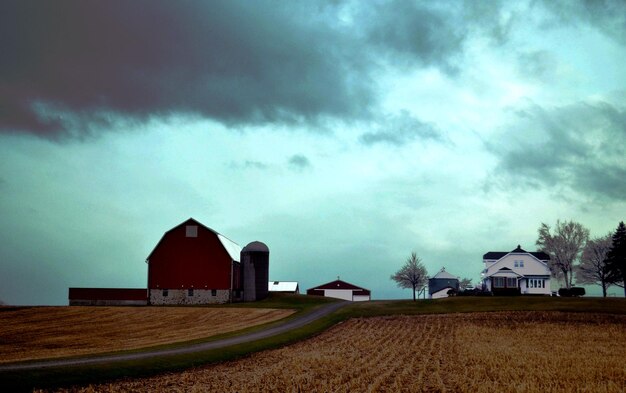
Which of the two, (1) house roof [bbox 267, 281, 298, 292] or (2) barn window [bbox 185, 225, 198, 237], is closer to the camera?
(2) barn window [bbox 185, 225, 198, 237]

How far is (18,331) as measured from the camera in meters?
56.0

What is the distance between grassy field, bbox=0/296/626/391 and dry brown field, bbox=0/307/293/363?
5.85m

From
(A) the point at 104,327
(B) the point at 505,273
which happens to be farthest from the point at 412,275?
(A) the point at 104,327

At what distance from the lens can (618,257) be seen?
93.1 metres

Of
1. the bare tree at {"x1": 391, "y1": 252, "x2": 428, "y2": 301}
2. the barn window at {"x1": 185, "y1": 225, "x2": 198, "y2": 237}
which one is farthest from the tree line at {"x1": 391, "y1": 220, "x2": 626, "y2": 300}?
the barn window at {"x1": 185, "y1": 225, "x2": 198, "y2": 237}

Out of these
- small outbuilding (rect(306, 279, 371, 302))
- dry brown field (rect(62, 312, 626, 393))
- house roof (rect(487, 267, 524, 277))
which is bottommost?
dry brown field (rect(62, 312, 626, 393))

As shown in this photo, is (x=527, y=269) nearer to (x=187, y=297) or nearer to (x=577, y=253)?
(x=577, y=253)

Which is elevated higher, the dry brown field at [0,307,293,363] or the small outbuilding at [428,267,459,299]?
the small outbuilding at [428,267,459,299]

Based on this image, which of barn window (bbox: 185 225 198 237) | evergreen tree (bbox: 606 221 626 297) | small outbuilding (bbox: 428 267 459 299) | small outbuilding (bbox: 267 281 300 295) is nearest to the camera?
barn window (bbox: 185 225 198 237)

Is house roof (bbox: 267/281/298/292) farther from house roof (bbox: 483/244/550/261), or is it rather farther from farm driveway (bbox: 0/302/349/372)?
farm driveway (bbox: 0/302/349/372)

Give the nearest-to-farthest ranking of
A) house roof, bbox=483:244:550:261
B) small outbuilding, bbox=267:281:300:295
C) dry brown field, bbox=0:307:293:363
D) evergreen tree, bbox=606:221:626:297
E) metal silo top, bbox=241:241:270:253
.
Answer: dry brown field, bbox=0:307:293:363, evergreen tree, bbox=606:221:626:297, metal silo top, bbox=241:241:270:253, house roof, bbox=483:244:550:261, small outbuilding, bbox=267:281:300:295

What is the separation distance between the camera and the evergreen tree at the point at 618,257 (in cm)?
9238

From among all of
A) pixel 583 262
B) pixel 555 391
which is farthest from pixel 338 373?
pixel 583 262

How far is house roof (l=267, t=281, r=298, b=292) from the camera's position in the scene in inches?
5108
